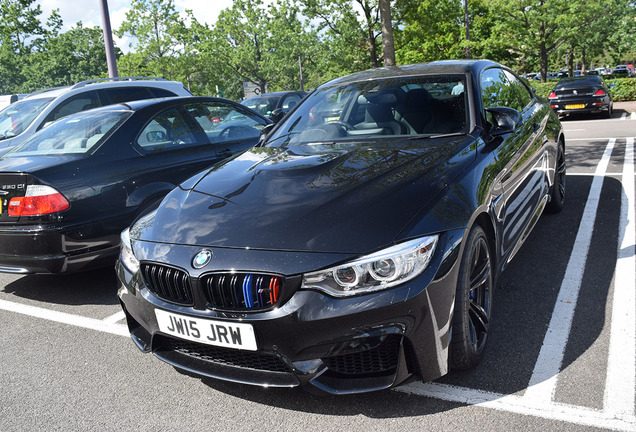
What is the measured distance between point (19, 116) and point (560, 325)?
802 centimetres

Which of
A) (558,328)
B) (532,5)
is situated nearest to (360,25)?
(532,5)

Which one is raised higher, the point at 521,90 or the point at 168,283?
the point at 521,90

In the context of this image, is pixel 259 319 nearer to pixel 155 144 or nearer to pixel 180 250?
pixel 180 250

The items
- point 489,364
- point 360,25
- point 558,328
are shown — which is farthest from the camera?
point 360,25

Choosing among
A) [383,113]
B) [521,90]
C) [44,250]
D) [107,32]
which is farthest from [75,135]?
[107,32]

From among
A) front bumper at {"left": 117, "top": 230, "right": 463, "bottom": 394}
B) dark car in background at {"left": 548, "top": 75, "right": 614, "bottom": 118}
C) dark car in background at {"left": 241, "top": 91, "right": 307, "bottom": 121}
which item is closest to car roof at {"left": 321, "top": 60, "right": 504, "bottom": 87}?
front bumper at {"left": 117, "top": 230, "right": 463, "bottom": 394}

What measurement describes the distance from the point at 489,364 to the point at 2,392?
2.57 meters

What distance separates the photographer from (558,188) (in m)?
5.56

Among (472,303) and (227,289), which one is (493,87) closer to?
(472,303)

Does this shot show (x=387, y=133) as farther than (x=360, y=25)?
No

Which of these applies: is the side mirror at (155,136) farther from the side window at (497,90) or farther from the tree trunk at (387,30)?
the tree trunk at (387,30)

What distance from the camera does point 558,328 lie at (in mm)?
3137

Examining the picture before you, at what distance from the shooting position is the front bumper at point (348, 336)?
2197 millimetres

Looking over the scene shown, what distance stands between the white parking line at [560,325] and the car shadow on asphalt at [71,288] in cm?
299
